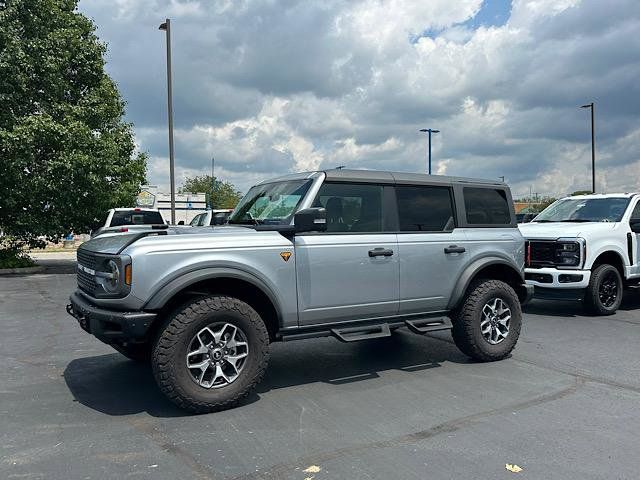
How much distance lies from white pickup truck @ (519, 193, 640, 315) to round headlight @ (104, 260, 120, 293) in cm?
695

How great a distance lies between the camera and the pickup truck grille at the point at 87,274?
466 cm

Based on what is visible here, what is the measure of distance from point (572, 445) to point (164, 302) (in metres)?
3.06

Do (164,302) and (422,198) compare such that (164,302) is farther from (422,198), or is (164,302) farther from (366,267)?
(422,198)

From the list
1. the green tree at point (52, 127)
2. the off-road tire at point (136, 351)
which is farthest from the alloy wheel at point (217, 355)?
the green tree at point (52, 127)

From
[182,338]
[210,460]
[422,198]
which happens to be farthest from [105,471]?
[422,198]

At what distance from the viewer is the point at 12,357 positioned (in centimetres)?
632

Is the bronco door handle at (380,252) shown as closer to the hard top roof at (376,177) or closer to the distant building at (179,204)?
the hard top roof at (376,177)

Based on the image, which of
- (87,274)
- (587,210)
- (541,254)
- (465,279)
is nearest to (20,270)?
(87,274)

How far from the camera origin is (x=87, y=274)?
481 cm

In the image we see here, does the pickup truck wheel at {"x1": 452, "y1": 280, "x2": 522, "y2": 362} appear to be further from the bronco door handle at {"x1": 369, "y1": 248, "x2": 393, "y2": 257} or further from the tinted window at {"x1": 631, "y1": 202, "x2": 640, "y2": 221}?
the tinted window at {"x1": 631, "y1": 202, "x2": 640, "y2": 221}

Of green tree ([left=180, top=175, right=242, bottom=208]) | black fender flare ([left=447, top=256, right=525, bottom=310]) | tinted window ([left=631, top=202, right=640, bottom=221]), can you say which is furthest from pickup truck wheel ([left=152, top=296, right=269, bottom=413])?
green tree ([left=180, top=175, right=242, bottom=208])

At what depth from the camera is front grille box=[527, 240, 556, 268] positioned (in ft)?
29.7

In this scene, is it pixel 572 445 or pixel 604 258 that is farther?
pixel 604 258

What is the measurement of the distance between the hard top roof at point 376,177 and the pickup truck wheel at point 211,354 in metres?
1.52
